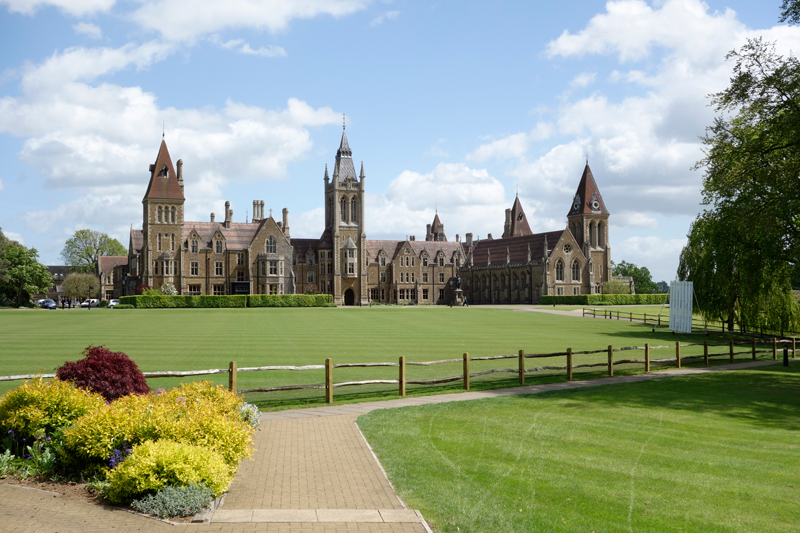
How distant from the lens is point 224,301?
7712cm

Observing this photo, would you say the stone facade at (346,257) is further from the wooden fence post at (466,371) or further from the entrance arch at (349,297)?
the wooden fence post at (466,371)

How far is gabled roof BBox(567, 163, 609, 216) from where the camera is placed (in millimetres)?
113000

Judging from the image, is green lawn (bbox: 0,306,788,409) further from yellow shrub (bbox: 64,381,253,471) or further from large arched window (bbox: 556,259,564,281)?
large arched window (bbox: 556,259,564,281)

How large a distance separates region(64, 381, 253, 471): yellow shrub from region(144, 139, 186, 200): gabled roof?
301 ft

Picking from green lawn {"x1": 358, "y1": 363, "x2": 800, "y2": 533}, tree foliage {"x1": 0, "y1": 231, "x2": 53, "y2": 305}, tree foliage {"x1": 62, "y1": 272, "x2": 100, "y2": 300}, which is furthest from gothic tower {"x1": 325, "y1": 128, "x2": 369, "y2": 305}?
green lawn {"x1": 358, "y1": 363, "x2": 800, "y2": 533}

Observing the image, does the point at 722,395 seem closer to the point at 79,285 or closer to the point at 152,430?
the point at 152,430

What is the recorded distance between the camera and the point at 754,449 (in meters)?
11.1

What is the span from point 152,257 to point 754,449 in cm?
9323

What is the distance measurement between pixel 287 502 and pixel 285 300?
75.1 m

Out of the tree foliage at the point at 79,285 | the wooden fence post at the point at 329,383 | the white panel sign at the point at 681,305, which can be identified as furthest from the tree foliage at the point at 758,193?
the tree foliage at the point at 79,285

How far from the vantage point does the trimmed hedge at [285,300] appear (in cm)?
7975

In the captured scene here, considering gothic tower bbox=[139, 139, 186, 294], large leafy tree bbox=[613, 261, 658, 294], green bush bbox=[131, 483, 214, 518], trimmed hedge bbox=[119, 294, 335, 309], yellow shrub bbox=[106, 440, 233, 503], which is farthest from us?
large leafy tree bbox=[613, 261, 658, 294]

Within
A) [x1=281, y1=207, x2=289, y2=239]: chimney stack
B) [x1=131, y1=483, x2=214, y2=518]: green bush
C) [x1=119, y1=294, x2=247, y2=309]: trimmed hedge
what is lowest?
[x1=131, y1=483, x2=214, y2=518]: green bush

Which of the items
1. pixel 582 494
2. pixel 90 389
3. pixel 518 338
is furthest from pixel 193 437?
pixel 518 338
